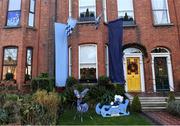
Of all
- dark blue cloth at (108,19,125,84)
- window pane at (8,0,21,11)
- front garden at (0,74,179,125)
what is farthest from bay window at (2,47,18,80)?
dark blue cloth at (108,19,125,84)

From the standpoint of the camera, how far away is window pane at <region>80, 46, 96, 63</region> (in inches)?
622

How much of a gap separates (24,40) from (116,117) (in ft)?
29.8

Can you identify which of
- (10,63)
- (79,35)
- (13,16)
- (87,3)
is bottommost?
(10,63)

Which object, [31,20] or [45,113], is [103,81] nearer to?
[45,113]

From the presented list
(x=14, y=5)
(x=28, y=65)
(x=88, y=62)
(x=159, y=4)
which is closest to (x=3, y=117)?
(x=28, y=65)

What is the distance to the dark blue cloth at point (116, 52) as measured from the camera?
1534 centimetres

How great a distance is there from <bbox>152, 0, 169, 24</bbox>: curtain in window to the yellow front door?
11.3ft

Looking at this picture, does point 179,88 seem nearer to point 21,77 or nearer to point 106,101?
point 106,101

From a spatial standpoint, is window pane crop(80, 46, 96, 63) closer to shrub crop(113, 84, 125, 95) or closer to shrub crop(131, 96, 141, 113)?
shrub crop(113, 84, 125, 95)

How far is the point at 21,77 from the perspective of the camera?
15703 millimetres

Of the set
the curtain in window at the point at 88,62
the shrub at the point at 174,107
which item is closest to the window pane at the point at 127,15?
the curtain in window at the point at 88,62

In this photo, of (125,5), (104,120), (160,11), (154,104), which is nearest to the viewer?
(104,120)

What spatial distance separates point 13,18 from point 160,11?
443 inches

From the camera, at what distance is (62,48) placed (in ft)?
51.9
